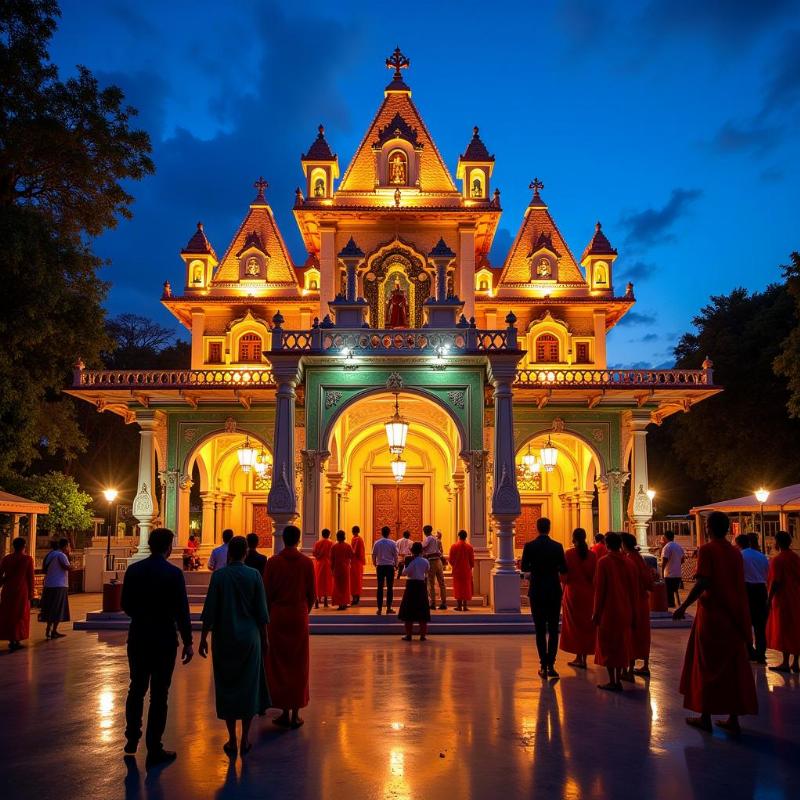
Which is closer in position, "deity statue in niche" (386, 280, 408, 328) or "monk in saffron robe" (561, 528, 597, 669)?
"monk in saffron robe" (561, 528, 597, 669)

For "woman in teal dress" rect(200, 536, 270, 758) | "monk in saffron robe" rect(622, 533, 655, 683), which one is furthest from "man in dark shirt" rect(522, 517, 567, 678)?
"woman in teal dress" rect(200, 536, 270, 758)

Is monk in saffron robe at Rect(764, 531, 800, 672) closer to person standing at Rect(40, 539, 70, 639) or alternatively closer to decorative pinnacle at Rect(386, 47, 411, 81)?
person standing at Rect(40, 539, 70, 639)

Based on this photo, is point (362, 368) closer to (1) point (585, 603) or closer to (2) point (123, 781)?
(1) point (585, 603)

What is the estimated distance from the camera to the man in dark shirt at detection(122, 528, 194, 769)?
623 cm

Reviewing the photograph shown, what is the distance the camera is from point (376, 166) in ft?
81.5

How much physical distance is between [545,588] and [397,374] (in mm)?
8749

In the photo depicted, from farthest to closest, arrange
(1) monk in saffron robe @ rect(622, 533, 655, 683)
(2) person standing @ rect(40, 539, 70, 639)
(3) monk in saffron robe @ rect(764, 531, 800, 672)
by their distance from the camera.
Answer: (2) person standing @ rect(40, 539, 70, 639), (3) monk in saffron robe @ rect(764, 531, 800, 672), (1) monk in saffron robe @ rect(622, 533, 655, 683)

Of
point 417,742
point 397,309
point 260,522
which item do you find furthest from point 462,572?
point 260,522

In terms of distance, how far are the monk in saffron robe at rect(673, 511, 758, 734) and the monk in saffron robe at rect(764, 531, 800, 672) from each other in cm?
365

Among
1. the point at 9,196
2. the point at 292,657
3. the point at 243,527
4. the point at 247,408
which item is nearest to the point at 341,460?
the point at 247,408

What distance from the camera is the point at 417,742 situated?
6.51m

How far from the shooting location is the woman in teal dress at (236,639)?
20.4 feet

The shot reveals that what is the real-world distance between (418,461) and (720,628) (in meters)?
18.2

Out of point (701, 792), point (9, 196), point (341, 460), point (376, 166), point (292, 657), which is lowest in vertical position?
point (701, 792)
